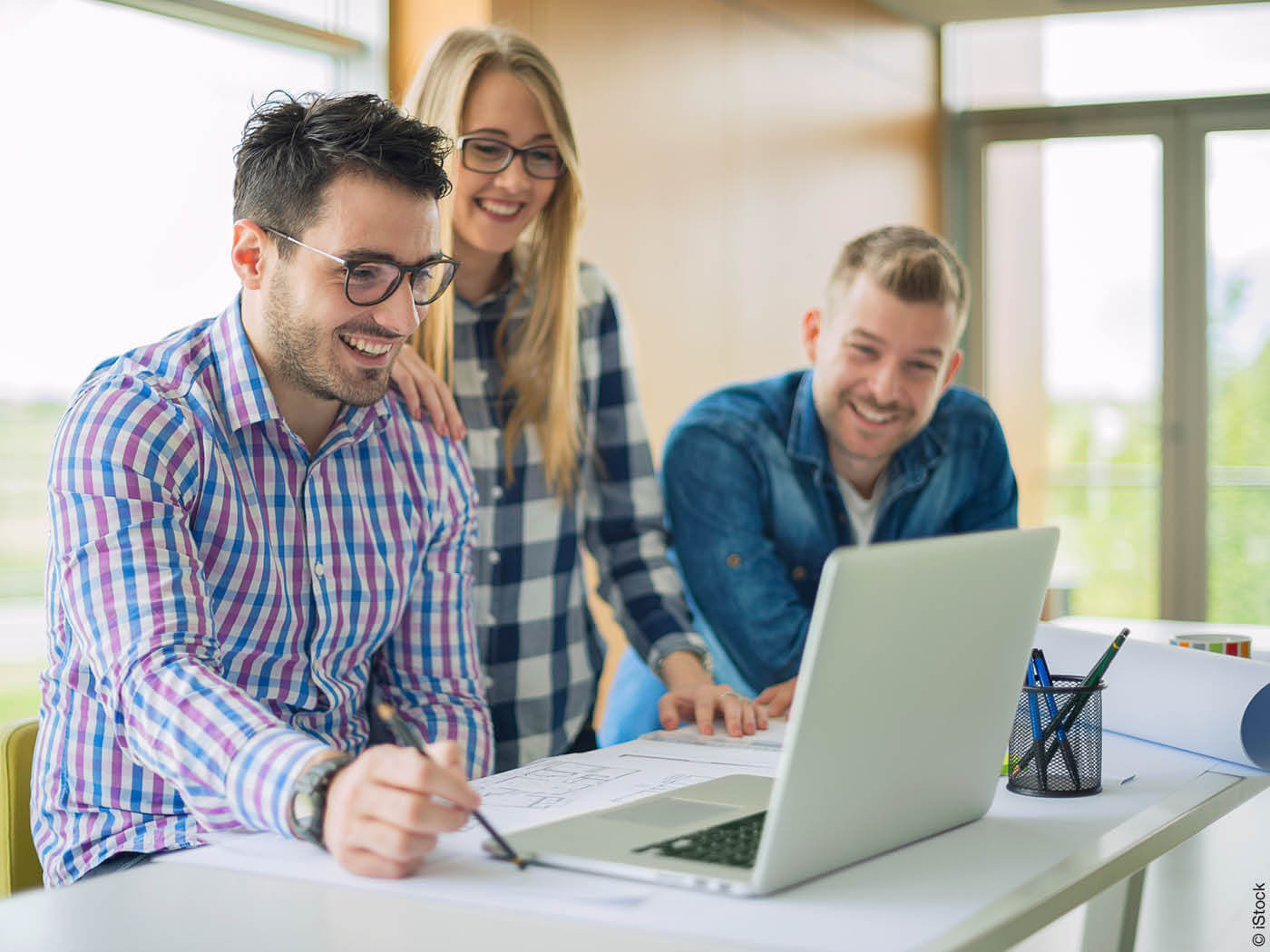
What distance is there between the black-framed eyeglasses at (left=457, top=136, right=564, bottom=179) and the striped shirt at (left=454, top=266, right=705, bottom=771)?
0.66 ft

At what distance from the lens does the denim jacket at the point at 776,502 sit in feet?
7.22

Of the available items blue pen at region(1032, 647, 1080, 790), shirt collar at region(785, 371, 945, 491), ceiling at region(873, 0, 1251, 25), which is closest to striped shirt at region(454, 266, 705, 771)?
shirt collar at region(785, 371, 945, 491)

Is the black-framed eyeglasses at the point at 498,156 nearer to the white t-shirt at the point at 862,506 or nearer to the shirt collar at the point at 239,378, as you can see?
the shirt collar at the point at 239,378

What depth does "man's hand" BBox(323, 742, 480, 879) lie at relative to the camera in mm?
1075

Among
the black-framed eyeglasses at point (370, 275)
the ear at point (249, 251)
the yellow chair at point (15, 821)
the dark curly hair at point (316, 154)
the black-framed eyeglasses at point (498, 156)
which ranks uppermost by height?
the black-framed eyeglasses at point (498, 156)

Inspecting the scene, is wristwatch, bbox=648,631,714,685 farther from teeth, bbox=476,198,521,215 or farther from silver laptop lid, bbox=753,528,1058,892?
silver laptop lid, bbox=753,528,1058,892

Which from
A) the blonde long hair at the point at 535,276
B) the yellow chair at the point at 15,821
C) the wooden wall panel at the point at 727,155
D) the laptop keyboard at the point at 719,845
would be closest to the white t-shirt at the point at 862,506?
the blonde long hair at the point at 535,276

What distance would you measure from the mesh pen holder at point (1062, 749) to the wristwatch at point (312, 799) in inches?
26.8

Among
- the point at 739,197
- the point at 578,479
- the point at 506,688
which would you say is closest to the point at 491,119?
the point at 578,479

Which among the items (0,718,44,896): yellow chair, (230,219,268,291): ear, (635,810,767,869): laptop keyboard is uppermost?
(230,219,268,291): ear

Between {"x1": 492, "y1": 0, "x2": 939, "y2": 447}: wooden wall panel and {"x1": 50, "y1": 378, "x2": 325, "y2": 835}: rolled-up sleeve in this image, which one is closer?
{"x1": 50, "y1": 378, "x2": 325, "y2": 835}: rolled-up sleeve

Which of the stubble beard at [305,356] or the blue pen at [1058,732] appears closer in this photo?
the blue pen at [1058,732]

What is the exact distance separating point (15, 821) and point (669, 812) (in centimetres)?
78

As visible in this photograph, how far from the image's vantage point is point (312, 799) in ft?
3.79
